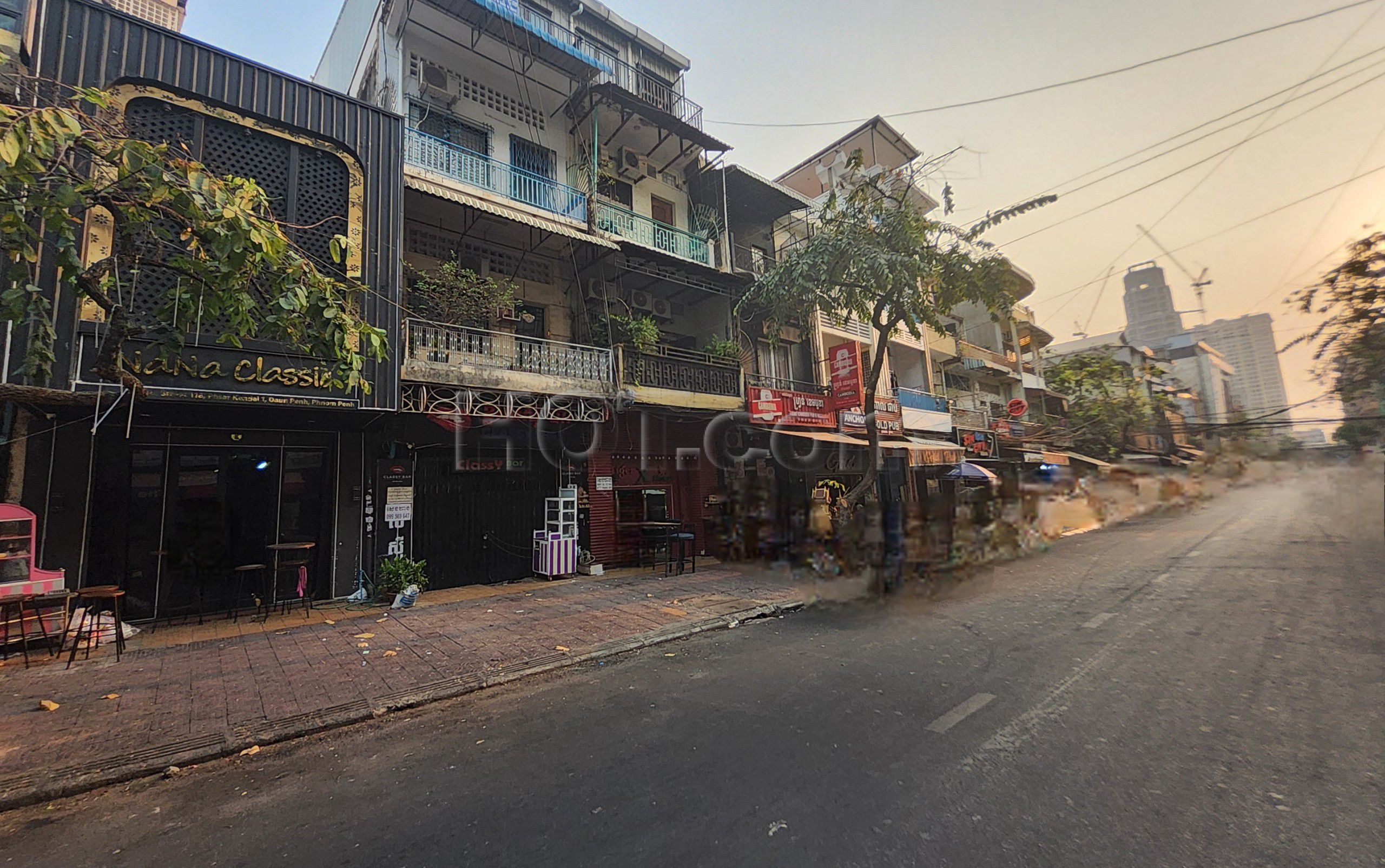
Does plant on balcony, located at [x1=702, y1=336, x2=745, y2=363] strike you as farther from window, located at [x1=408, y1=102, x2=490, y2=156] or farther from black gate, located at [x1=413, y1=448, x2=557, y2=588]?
window, located at [x1=408, y1=102, x2=490, y2=156]

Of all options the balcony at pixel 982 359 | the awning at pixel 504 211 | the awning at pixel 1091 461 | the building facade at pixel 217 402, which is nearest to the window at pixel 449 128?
the awning at pixel 504 211

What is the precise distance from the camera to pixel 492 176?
37.7ft

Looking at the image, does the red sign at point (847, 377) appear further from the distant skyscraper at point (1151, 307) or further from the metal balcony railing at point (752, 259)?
the distant skyscraper at point (1151, 307)

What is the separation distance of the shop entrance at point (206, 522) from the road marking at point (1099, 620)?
10.4 m

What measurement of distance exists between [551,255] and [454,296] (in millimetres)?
3324

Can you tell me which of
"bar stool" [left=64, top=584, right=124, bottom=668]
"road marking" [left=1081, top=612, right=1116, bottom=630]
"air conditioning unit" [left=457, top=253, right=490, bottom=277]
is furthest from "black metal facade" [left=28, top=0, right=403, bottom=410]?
"road marking" [left=1081, top=612, right=1116, bottom=630]

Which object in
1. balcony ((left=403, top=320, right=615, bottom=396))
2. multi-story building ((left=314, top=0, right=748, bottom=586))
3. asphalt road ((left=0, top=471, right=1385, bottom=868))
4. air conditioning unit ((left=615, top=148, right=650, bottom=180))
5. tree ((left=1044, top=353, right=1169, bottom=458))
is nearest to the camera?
asphalt road ((left=0, top=471, right=1385, bottom=868))

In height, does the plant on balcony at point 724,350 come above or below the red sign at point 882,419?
above

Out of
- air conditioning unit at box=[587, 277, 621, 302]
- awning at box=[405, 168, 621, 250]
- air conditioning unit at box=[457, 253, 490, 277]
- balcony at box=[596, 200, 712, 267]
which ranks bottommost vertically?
air conditioning unit at box=[587, 277, 621, 302]

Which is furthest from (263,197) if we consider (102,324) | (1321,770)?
(1321,770)

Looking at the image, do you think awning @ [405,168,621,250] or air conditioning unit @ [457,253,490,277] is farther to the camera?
air conditioning unit @ [457,253,490,277]

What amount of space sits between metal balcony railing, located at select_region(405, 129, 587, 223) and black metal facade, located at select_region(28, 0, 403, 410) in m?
1.19

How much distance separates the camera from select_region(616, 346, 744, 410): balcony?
1145 centimetres

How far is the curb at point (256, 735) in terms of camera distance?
3.38 m
